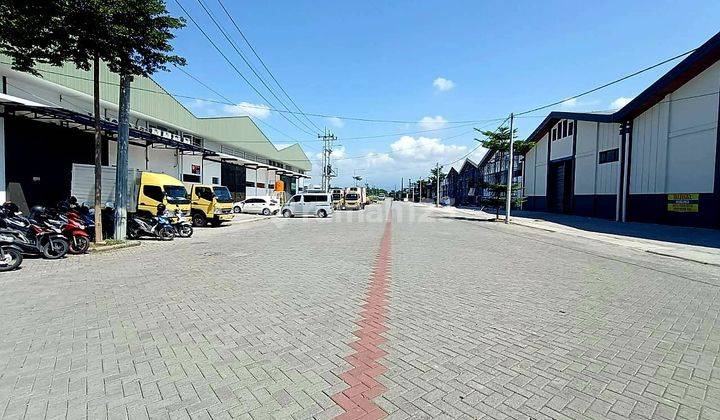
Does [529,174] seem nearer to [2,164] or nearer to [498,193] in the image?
[498,193]

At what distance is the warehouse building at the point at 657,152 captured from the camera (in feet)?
61.9

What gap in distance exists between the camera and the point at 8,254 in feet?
25.1

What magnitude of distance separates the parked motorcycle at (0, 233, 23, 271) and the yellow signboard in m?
27.7

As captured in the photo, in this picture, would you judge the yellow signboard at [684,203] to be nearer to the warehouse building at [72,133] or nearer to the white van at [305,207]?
the white van at [305,207]

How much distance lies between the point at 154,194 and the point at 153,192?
3.8 inches

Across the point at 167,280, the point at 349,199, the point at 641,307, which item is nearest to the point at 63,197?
the point at 167,280

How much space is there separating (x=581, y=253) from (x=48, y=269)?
47.0ft

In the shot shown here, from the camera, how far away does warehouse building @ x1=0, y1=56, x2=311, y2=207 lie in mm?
14500

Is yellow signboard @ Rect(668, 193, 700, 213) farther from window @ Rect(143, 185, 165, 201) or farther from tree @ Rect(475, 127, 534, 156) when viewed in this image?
window @ Rect(143, 185, 165, 201)

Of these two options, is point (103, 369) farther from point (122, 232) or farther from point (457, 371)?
point (122, 232)

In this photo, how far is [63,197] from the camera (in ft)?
56.0

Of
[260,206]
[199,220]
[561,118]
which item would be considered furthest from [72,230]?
[561,118]

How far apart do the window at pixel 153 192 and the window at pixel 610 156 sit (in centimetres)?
2864

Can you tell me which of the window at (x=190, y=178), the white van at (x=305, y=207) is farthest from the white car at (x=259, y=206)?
the window at (x=190, y=178)
